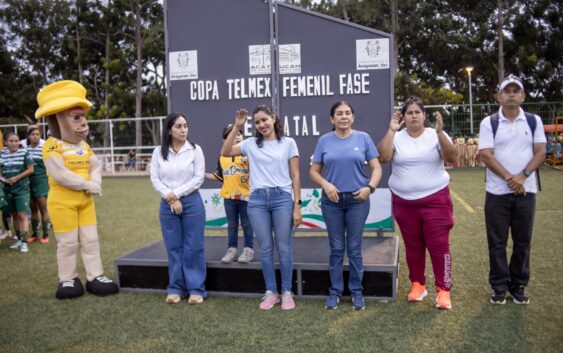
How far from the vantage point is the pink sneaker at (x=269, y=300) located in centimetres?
405

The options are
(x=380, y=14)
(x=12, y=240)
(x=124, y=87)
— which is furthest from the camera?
(x=124, y=87)

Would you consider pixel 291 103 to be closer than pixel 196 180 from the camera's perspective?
No

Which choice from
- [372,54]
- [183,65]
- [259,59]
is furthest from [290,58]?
[183,65]

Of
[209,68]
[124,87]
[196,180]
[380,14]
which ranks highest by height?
[380,14]

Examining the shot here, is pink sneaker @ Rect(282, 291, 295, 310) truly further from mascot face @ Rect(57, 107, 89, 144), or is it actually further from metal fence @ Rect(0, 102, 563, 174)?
metal fence @ Rect(0, 102, 563, 174)

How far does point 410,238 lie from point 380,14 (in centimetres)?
2289

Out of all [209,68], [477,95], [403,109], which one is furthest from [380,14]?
[403,109]

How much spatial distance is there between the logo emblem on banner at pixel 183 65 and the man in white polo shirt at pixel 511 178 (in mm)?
3440

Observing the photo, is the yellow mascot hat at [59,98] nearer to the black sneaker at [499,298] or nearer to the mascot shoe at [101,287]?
the mascot shoe at [101,287]

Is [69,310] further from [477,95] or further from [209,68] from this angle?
[477,95]

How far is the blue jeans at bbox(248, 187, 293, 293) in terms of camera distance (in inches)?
157

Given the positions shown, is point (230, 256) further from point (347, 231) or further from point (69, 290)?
point (69, 290)

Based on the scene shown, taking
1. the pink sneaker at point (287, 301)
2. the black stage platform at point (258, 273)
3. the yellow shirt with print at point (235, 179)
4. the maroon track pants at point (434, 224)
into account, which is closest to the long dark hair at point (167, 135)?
the yellow shirt with print at point (235, 179)

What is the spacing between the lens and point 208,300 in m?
4.38
